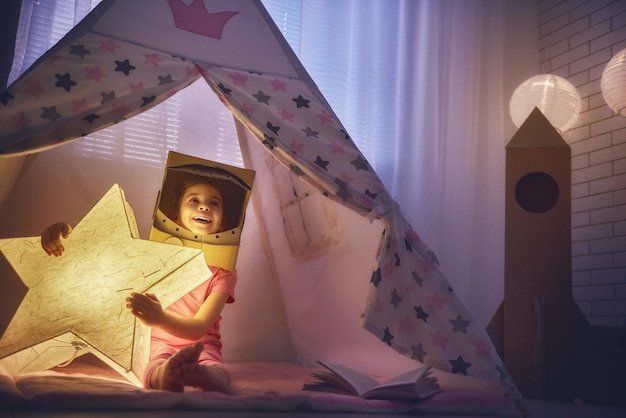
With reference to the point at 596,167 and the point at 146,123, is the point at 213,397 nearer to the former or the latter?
the point at 146,123

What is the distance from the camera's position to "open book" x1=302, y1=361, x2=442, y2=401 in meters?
1.87

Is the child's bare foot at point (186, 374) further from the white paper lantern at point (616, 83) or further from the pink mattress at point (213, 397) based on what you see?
the white paper lantern at point (616, 83)

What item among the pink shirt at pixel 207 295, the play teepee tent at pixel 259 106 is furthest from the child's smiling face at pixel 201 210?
the play teepee tent at pixel 259 106

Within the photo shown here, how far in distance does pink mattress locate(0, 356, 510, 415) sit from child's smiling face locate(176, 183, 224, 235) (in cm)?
53

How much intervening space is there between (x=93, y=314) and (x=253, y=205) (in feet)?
3.58

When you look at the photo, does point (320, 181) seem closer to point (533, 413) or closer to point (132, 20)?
point (132, 20)

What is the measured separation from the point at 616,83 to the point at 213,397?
2.17 metres

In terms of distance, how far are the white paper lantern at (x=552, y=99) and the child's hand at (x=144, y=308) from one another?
2.05 meters

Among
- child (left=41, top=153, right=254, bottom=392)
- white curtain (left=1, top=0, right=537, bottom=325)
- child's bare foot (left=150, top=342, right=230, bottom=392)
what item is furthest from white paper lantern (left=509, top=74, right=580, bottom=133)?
child's bare foot (left=150, top=342, right=230, bottom=392)

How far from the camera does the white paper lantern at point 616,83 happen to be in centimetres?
278

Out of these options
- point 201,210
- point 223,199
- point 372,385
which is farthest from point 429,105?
point 372,385

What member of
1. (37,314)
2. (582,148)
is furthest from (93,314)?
(582,148)

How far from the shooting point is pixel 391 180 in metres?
3.12

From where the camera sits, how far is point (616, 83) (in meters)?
2.80
